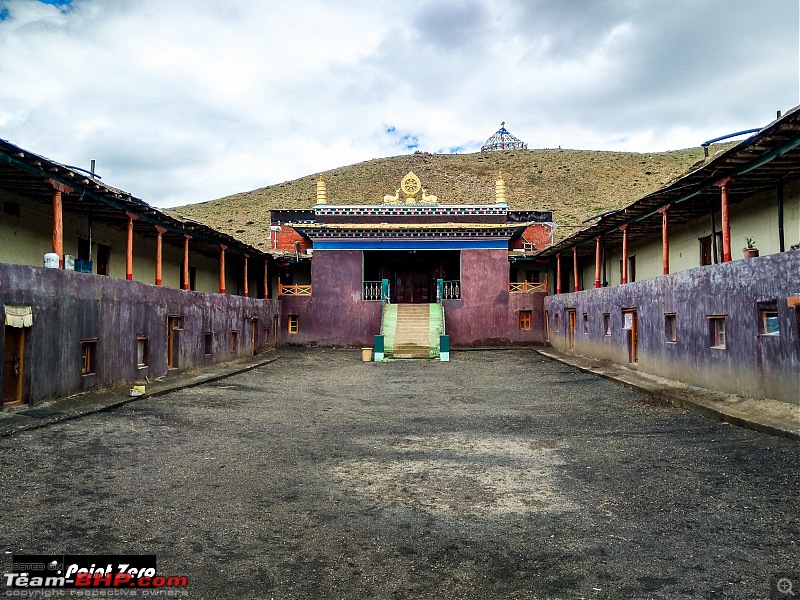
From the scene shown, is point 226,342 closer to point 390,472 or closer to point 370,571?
point 390,472

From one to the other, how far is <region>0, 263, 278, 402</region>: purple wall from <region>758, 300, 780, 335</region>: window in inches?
518

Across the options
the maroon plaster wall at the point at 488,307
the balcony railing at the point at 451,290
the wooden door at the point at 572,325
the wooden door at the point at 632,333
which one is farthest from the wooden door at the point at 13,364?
the balcony railing at the point at 451,290

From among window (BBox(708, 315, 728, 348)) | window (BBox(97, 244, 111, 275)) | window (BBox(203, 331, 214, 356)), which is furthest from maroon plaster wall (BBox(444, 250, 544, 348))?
window (BBox(708, 315, 728, 348))

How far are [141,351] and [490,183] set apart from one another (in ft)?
212

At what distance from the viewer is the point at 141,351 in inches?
625

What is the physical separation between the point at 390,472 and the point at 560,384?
385 inches

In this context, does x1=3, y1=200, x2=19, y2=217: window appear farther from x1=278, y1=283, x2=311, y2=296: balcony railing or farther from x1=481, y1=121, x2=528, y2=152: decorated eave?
x1=481, y1=121, x2=528, y2=152: decorated eave

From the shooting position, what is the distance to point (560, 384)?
1597 cm

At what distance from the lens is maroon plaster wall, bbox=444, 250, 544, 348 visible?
28.7 metres

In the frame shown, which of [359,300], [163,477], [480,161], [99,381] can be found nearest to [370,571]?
[163,477]

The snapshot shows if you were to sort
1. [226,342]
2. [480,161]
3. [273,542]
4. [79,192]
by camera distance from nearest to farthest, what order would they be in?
1. [273,542]
2. [79,192]
3. [226,342]
4. [480,161]

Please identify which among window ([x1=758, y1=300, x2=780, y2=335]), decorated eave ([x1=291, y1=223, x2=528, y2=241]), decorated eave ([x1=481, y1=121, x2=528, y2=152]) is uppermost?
decorated eave ([x1=481, y1=121, x2=528, y2=152])

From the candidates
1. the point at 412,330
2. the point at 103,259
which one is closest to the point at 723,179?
the point at 412,330

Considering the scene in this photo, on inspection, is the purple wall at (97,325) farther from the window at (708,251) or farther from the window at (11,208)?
the window at (708,251)
